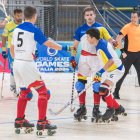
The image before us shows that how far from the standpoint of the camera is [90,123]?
24.0 ft

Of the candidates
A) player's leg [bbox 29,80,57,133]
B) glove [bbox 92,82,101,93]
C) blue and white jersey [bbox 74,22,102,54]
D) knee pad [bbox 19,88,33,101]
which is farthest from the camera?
blue and white jersey [bbox 74,22,102,54]

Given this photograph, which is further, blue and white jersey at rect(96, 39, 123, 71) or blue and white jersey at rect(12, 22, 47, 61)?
blue and white jersey at rect(96, 39, 123, 71)

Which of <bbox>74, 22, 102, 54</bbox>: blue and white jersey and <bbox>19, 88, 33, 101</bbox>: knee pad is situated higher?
<bbox>74, 22, 102, 54</bbox>: blue and white jersey

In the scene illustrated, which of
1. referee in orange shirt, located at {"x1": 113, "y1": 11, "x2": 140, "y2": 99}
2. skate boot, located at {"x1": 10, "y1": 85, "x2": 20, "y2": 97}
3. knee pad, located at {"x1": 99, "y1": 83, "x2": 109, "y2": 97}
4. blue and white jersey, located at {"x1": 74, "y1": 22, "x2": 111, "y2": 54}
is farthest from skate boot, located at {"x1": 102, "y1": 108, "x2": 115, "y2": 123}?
skate boot, located at {"x1": 10, "y1": 85, "x2": 20, "y2": 97}

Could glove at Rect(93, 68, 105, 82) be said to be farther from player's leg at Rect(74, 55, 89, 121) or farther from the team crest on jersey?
the team crest on jersey

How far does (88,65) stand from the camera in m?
7.48

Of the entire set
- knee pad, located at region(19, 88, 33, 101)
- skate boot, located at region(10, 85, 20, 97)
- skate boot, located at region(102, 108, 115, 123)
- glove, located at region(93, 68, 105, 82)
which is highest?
glove, located at region(93, 68, 105, 82)

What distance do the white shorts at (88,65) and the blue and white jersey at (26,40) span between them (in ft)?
4.47

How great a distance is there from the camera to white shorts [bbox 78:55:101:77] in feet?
24.5

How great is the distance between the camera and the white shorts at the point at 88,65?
746 centimetres

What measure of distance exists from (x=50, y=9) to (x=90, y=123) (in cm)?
965

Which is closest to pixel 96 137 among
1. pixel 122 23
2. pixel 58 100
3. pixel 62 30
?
pixel 58 100

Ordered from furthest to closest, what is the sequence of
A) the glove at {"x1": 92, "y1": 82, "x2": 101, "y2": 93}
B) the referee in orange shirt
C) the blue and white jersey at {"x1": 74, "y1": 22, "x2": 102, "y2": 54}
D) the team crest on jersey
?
the team crest on jersey
the referee in orange shirt
the blue and white jersey at {"x1": 74, "y1": 22, "x2": 102, "y2": 54}
the glove at {"x1": 92, "y1": 82, "x2": 101, "y2": 93}

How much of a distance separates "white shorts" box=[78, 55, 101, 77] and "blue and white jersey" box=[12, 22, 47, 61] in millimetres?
1362
